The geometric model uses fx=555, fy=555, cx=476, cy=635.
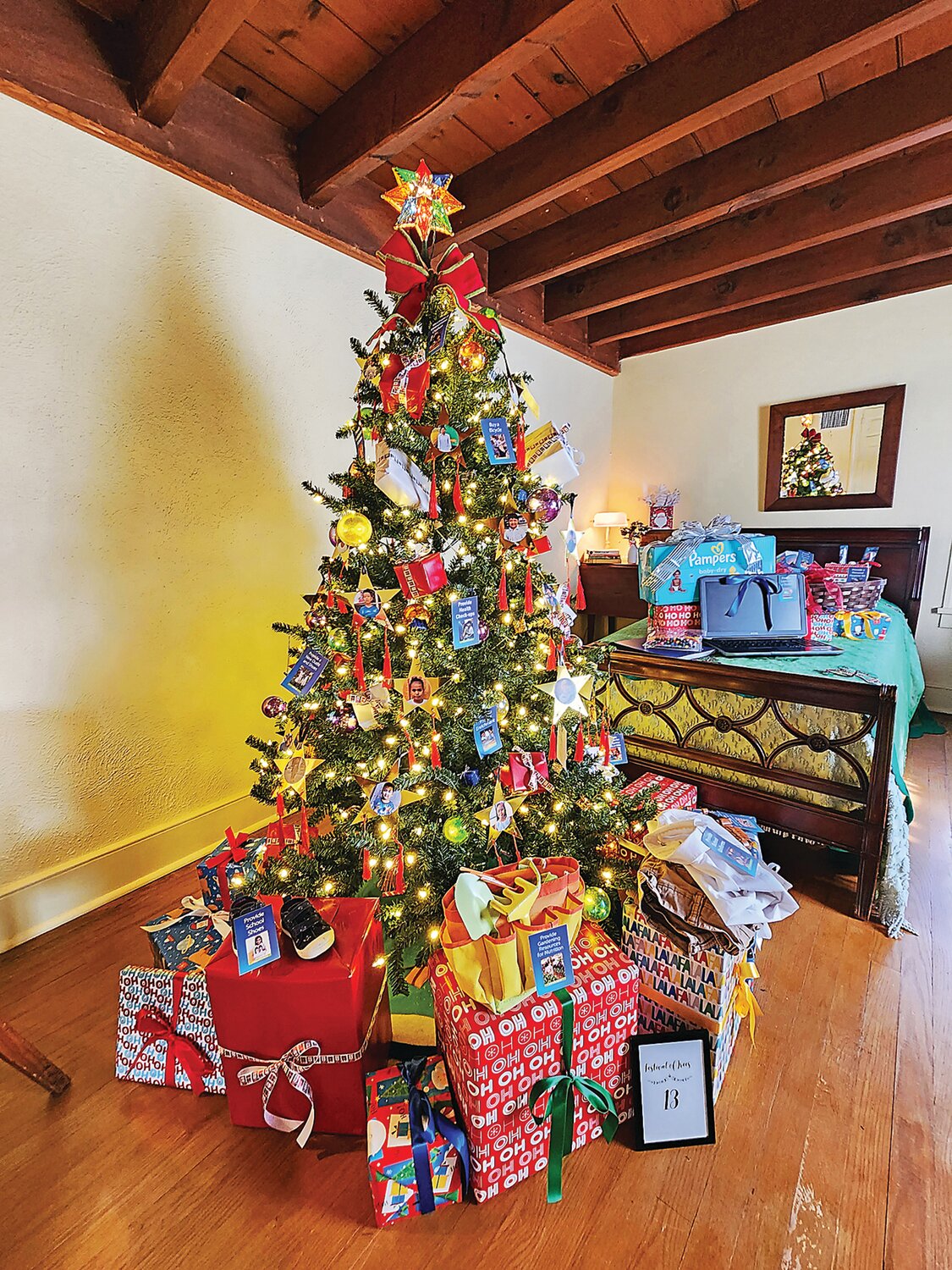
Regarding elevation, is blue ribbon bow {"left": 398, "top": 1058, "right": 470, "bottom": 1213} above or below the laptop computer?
below

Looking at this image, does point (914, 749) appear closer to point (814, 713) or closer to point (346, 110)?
point (814, 713)

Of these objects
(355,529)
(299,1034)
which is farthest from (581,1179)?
(355,529)

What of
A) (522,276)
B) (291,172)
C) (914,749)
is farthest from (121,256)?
(914,749)

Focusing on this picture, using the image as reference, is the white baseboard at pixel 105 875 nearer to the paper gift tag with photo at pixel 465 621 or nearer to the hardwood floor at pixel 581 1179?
the hardwood floor at pixel 581 1179

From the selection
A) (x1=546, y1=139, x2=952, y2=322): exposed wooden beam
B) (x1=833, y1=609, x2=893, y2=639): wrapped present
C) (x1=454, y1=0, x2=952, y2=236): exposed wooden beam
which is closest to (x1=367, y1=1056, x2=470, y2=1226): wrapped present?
(x1=833, y1=609, x2=893, y2=639): wrapped present

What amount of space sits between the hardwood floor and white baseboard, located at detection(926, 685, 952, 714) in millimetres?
2625

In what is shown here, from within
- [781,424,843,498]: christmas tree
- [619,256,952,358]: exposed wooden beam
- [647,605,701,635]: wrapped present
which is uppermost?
[619,256,952,358]: exposed wooden beam

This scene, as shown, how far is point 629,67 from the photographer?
174 centimetres

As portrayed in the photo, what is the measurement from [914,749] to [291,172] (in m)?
3.81

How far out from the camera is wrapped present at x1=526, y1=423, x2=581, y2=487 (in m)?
1.37

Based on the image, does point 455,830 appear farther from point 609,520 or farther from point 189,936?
point 609,520

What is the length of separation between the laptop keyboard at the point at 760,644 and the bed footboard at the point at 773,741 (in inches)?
8.4

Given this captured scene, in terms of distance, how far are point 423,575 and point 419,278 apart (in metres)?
0.75

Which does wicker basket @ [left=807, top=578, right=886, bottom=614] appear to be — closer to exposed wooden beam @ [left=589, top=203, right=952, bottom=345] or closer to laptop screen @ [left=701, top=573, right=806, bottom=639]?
laptop screen @ [left=701, top=573, right=806, bottom=639]
